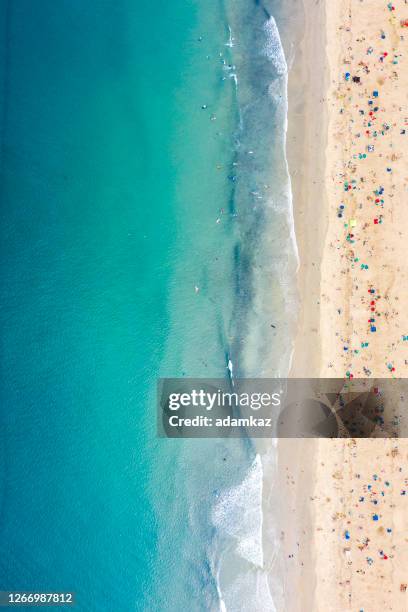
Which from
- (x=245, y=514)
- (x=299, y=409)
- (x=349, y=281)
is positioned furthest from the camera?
(x=349, y=281)

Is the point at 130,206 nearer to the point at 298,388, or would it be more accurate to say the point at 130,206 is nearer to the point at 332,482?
the point at 298,388

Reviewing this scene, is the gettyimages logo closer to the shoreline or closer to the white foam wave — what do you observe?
the shoreline

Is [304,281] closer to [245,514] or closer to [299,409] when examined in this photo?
[299,409]

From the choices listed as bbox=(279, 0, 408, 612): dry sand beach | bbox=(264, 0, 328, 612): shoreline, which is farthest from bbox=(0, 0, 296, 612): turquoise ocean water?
bbox=(279, 0, 408, 612): dry sand beach

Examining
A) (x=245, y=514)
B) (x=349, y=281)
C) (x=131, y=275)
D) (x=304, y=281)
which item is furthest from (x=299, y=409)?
(x=131, y=275)

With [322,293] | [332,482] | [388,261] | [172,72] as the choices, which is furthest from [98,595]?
[172,72]
